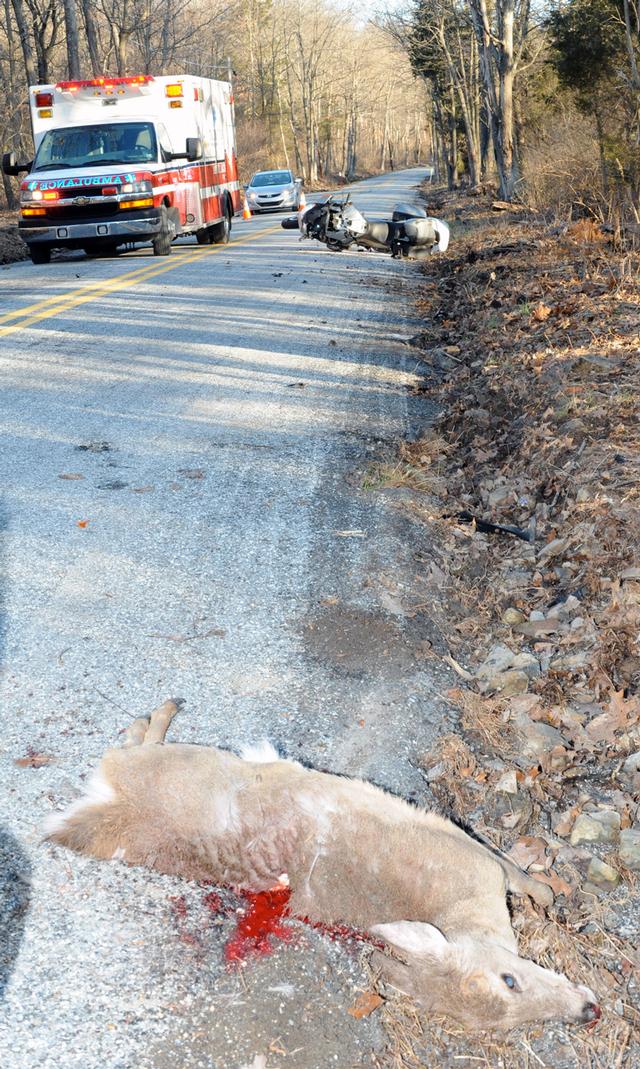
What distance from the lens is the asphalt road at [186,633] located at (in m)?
2.32

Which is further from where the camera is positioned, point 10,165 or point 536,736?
point 10,165

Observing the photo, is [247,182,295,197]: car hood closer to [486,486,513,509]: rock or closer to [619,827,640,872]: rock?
[486,486,513,509]: rock

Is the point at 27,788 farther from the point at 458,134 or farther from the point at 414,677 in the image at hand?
the point at 458,134

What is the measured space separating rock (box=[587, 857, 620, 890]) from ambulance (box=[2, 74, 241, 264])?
51.3 feet

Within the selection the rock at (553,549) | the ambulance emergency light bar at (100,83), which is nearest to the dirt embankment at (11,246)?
the ambulance emergency light bar at (100,83)

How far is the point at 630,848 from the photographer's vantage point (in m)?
2.94

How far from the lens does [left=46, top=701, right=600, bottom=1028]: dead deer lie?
7.97 ft

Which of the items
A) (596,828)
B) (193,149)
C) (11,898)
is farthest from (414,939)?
(193,149)

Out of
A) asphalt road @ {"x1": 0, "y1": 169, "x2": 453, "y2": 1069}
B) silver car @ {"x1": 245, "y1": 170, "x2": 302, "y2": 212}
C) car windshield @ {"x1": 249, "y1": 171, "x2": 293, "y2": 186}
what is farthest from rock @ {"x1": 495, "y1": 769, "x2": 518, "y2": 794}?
car windshield @ {"x1": 249, "y1": 171, "x2": 293, "y2": 186}

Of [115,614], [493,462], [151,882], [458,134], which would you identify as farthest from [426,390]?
[458,134]

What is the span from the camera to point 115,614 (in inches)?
157

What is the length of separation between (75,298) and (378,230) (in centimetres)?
506

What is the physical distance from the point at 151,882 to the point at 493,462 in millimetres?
3946

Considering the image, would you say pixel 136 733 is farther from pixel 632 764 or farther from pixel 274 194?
pixel 274 194
